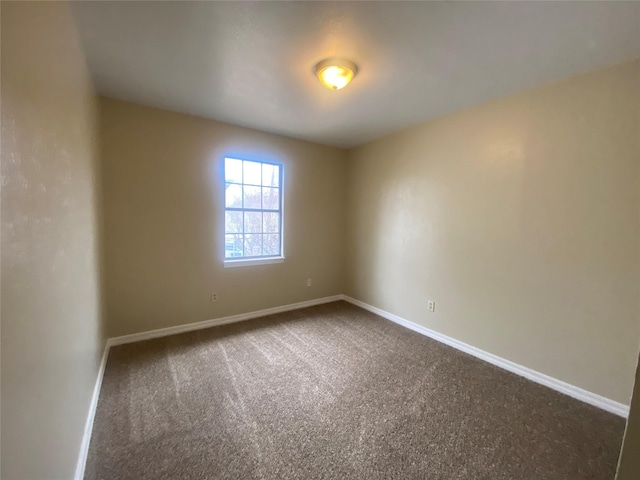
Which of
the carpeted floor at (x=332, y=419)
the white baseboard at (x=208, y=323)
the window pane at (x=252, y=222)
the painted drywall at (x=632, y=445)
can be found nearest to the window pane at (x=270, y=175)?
the window pane at (x=252, y=222)

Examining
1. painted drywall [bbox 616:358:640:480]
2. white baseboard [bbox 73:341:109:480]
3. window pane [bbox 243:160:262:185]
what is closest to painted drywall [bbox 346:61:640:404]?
window pane [bbox 243:160:262:185]

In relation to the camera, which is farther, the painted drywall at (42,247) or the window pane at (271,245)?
the window pane at (271,245)

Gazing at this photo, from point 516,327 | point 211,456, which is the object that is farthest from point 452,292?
point 211,456

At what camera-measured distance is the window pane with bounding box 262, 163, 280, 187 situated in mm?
3730

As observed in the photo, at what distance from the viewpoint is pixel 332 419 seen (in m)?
1.82

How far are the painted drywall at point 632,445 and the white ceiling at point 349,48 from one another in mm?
1818

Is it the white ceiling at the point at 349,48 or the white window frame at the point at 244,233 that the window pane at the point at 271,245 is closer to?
the white window frame at the point at 244,233

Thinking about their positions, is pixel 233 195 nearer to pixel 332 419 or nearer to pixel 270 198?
pixel 270 198

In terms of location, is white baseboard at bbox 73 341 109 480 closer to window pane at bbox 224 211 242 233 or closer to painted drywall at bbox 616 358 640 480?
window pane at bbox 224 211 242 233

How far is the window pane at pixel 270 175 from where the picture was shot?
373 centimetres

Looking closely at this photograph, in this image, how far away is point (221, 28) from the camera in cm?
166

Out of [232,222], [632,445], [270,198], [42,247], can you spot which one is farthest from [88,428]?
[270,198]

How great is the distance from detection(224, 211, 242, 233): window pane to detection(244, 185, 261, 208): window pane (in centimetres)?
18

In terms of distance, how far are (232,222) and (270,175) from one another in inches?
33.3
